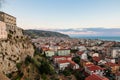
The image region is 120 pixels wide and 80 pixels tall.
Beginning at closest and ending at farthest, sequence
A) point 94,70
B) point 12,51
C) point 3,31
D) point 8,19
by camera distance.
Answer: point 3,31 → point 12,51 → point 8,19 → point 94,70

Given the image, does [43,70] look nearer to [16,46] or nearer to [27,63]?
[27,63]

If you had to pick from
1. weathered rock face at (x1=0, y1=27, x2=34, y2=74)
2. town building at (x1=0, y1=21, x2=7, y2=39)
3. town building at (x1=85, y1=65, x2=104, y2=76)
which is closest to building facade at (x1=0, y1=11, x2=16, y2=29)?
weathered rock face at (x1=0, y1=27, x2=34, y2=74)

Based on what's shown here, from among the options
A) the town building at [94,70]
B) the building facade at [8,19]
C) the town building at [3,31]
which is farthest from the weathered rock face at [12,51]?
the town building at [94,70]

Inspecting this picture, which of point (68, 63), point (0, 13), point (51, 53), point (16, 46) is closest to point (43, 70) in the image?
point (16, 46)

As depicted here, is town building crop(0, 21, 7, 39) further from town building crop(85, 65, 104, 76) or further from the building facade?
town building crop(85, 65, 104, 76)

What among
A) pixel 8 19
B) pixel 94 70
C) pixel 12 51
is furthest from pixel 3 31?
pixel 94 70

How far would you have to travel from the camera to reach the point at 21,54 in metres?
46.1

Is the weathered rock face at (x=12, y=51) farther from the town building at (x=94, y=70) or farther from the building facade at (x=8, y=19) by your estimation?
the town building at (x=94, y=70)

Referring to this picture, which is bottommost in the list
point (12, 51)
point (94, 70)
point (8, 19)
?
point (94, 70)

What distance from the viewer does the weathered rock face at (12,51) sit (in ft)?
124

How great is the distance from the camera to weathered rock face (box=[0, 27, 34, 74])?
Result: 1485 inches

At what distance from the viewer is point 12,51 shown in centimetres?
4181

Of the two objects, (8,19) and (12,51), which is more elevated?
(8,19)

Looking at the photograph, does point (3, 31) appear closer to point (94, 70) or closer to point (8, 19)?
point (8, 19)
